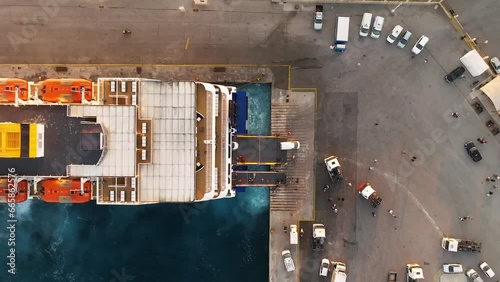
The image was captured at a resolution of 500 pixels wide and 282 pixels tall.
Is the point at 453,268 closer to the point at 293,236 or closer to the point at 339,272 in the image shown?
the point at 339,272

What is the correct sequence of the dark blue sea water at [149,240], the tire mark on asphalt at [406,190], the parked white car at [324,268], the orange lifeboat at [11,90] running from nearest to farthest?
the orange lifeboat at [11,90], the parked white car at [324,268], the tire mark on asphalt at [406,190], the dark blue sea water at [149,240]

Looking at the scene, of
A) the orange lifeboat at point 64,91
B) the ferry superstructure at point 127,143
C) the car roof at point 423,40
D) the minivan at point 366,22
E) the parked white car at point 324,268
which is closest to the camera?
the ferry superstructure at point 127,143

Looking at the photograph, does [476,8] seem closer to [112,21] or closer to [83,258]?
[112,21]

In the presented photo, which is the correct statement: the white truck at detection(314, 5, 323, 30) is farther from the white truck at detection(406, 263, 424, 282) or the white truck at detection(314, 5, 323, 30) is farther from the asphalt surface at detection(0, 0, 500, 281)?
the white truck at detection(406, 263, 424, 282)

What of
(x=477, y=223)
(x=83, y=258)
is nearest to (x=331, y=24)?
(x=477, y=223)

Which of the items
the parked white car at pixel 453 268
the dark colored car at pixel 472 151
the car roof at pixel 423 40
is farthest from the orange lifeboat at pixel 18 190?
the dark colored car at pixel 472 151

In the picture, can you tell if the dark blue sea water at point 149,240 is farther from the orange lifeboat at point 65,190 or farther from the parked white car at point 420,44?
the parked white car at point 420,44
